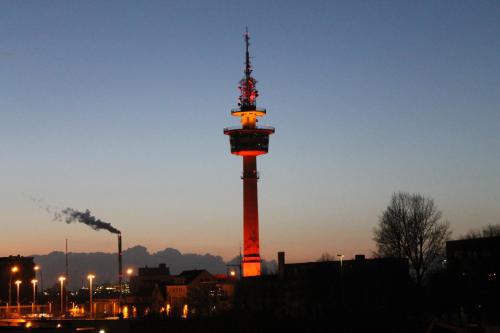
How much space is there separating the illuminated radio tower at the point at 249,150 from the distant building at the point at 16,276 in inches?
2824

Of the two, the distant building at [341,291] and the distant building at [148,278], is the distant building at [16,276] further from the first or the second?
the distant building at [341,291]

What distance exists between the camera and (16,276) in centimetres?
19112

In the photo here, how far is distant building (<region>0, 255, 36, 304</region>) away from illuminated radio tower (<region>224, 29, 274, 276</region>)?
71.7 m

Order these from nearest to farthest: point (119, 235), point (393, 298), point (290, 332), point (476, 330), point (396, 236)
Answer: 1. point (476, 330)
2. point (290, 332)
3. point (393, 298)
4. point (396, 236)
5. point (119, 235)

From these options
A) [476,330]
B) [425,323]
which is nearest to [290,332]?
[425,323]

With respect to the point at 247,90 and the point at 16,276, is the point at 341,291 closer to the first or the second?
the point at 247,90

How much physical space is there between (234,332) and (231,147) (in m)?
60.3

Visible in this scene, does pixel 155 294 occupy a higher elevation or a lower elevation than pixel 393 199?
lower

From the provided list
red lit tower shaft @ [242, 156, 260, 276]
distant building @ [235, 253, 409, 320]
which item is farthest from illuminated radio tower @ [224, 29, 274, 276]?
distant building @ [235, 253, 409, 320]

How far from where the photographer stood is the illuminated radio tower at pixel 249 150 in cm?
13350

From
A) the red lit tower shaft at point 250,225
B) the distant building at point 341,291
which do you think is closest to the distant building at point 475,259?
the distant building at point 341,291

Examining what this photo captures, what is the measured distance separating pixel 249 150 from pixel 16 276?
80.6m

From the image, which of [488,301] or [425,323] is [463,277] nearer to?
[488,301]

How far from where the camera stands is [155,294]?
483 ft
